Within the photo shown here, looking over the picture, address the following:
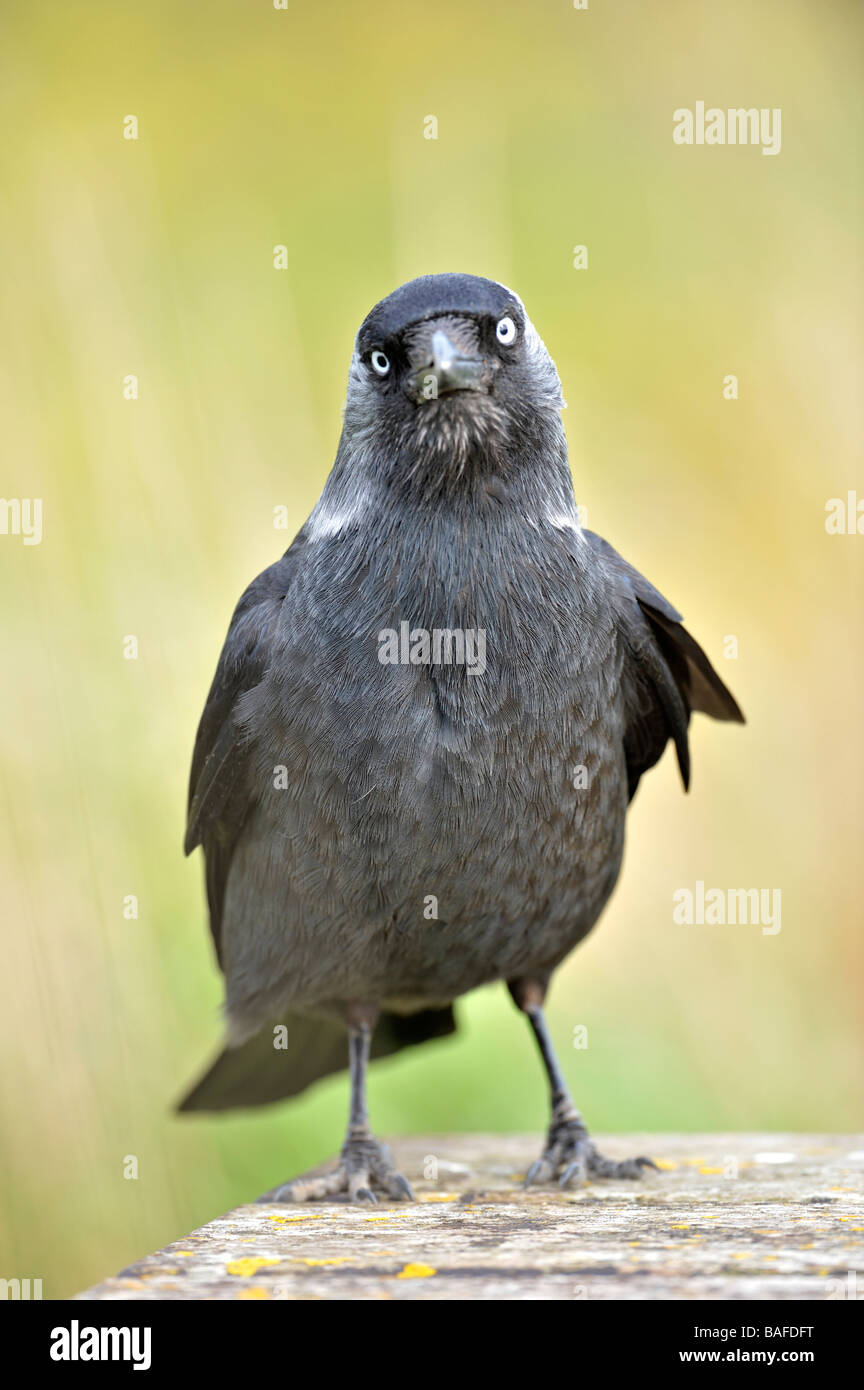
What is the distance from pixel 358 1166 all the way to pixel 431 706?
1517 millimetres

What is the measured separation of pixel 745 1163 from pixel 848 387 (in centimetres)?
461

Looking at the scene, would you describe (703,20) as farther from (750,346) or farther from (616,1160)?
(616,1160)

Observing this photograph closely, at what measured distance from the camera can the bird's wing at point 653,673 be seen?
454cm

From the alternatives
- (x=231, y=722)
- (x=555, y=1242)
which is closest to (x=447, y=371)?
(x=231, y=722)

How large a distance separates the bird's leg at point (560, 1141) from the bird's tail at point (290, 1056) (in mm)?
641

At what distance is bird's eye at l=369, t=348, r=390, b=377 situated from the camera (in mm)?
4055

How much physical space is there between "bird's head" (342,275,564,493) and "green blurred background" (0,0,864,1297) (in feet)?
9.33

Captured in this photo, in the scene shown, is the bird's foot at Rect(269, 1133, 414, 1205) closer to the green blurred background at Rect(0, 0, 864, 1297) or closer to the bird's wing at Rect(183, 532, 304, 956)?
the bird's wing at Rect(183, 532, 304, 956)

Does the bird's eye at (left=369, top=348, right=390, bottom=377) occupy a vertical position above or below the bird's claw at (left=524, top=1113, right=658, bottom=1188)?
above

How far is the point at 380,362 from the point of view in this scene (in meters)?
4.09
